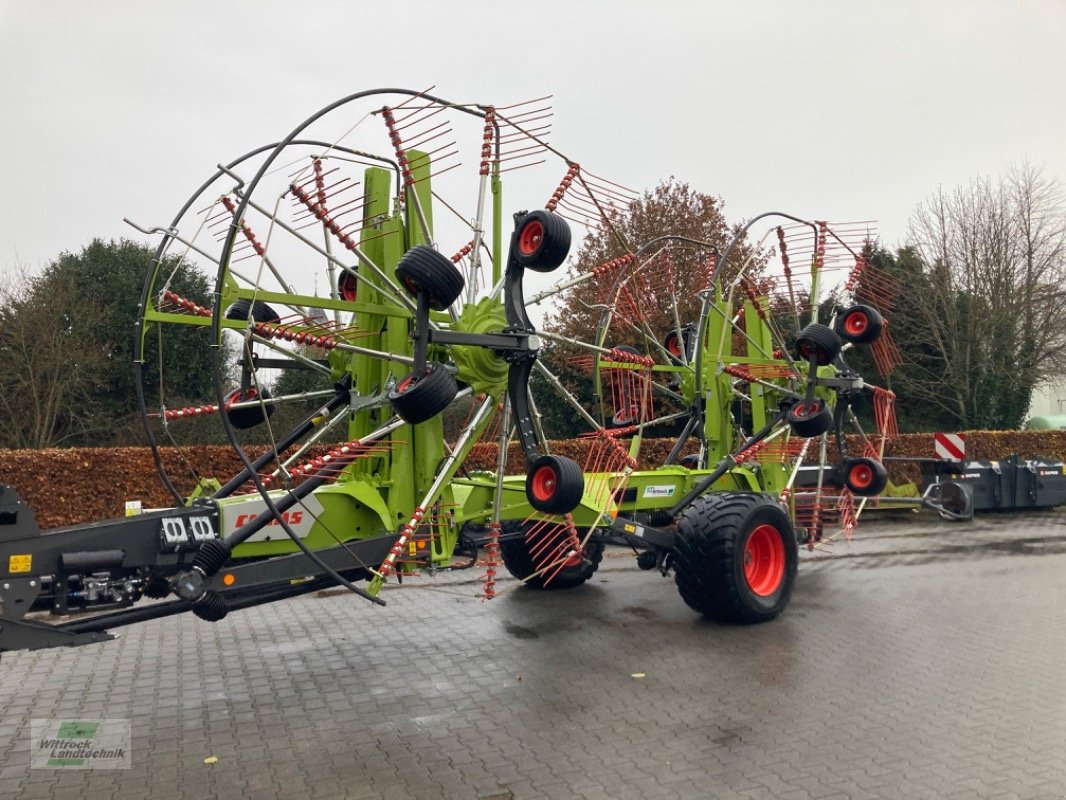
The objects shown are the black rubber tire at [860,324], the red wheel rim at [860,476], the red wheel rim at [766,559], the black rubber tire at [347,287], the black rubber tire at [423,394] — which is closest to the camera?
the black rubber tire at [423,394]

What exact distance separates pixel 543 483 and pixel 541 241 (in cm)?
158

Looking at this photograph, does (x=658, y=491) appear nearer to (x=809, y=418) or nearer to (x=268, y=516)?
(x=809, y=418)

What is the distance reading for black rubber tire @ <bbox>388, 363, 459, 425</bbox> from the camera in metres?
5.35

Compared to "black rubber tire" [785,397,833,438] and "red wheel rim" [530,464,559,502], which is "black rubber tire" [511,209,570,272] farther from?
"black rubber tire" [785,397,833,438]

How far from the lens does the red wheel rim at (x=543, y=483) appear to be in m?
6.24

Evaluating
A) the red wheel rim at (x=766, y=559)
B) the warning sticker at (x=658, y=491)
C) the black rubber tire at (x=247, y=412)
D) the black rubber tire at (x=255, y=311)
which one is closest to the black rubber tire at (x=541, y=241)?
the black rubber tire at (x=255, y=311)

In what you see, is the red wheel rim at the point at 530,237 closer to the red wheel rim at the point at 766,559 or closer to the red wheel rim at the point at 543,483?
the red wheel rim at the point at 543,483

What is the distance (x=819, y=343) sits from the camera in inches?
350

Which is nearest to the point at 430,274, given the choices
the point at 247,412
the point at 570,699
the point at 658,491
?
the point at 247,412

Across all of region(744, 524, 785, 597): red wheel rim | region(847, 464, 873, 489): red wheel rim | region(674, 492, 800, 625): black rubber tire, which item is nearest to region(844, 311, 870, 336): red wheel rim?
region(847, 464, 873, 489): red wheel rim

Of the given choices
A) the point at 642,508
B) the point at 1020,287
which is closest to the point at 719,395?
the point at 642,508

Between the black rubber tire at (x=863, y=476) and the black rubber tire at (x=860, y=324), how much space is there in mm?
1351

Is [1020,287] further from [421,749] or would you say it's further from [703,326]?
[421,749]

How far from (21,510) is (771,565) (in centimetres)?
607
